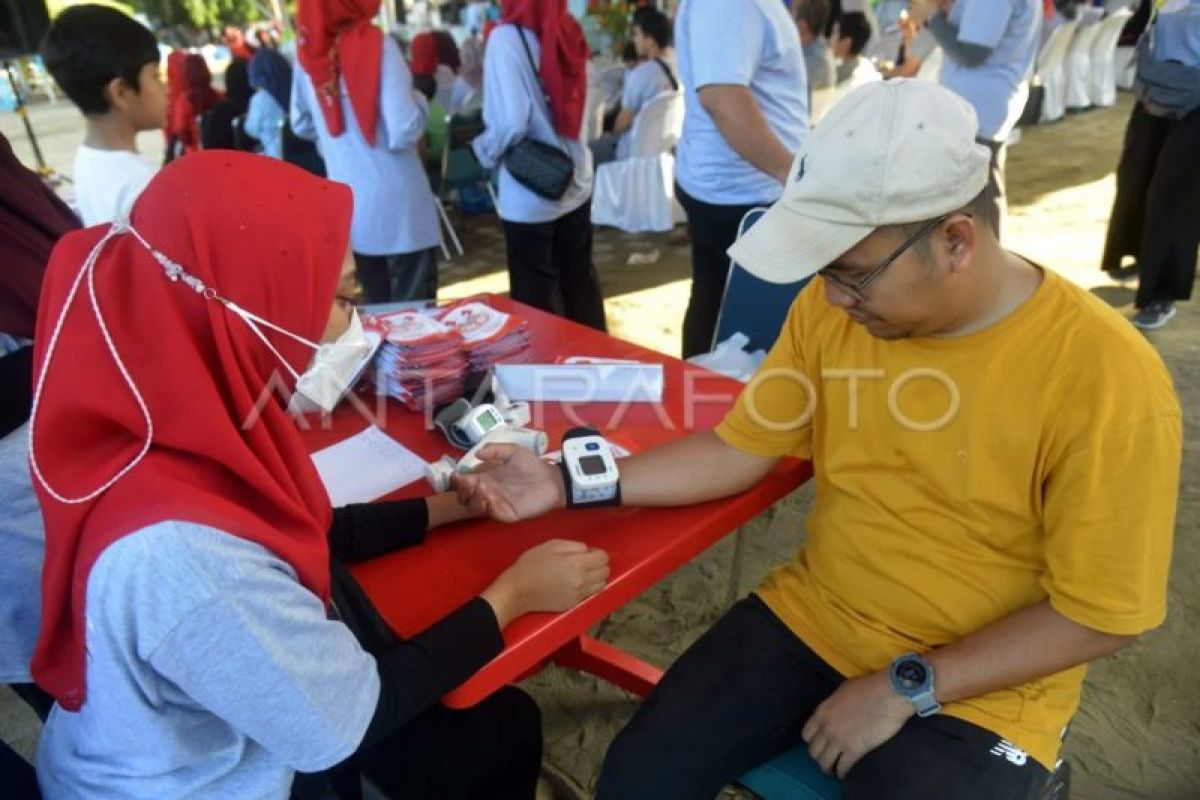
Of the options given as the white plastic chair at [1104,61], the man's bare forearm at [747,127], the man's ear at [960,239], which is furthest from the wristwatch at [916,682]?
the white plastic chair at [1104,61]

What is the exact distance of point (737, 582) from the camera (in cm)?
219

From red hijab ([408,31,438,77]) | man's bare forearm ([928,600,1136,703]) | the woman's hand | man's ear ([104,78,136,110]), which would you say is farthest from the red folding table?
red hijab ([408,31,438,77])

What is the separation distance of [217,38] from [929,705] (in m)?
21.5

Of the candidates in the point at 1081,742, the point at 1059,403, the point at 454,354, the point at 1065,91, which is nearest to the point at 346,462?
the point at 454,354

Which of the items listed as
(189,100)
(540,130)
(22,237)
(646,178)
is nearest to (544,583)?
(22,237)

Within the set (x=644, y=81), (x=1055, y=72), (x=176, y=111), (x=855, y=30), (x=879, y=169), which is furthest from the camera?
(x=1055, y=72)

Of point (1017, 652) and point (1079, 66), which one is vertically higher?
point (1017, 652)

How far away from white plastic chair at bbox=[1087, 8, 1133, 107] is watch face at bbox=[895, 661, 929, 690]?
9444 millimetres

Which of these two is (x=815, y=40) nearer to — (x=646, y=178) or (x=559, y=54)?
(x=646, y=178)

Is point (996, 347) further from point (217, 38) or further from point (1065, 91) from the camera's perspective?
point (217, 38)

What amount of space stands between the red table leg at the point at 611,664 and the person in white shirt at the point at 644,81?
4055mm

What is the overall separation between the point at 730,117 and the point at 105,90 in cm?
160

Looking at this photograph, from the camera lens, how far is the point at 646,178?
Result: 5340mm

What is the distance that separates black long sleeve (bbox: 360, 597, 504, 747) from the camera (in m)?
1.03
